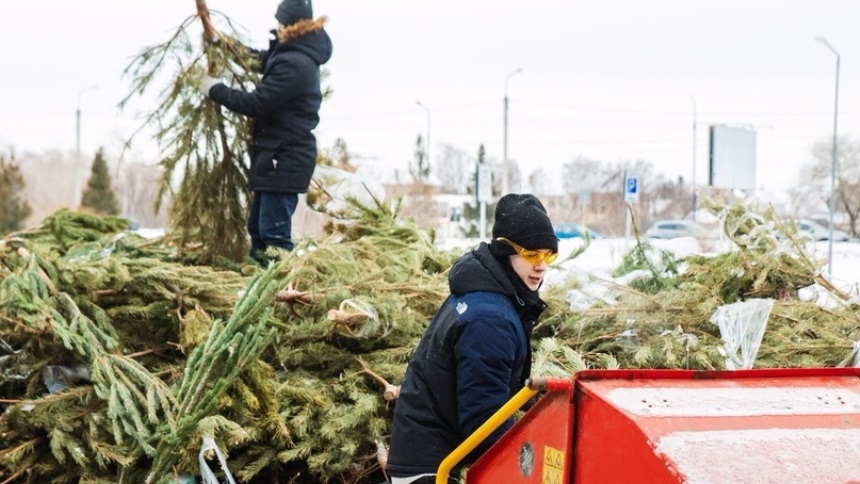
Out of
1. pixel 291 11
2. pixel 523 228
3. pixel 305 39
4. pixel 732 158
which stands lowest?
pixel 523 228

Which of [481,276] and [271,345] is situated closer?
[481,276]

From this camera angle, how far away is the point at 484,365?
261cm

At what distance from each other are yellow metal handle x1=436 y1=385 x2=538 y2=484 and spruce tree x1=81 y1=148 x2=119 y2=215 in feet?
115

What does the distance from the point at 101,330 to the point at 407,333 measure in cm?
134

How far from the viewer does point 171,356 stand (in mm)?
4289

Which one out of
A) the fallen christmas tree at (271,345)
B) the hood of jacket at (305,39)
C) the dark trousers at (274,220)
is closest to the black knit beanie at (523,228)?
the fallen christmas tree at (271,345)

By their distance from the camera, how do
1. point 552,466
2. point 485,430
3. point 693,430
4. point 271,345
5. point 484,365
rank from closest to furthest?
point 693,430, point 552,466, point 485,430, point 484,365, point 271,345

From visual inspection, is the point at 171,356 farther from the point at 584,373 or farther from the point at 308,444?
the point at 584,373

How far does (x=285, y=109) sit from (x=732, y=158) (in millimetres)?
10286

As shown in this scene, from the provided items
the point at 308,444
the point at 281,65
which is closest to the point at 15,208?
the point at 281,65

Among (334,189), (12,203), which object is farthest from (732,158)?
(12,203)

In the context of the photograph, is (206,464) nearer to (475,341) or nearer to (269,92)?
(475,341)

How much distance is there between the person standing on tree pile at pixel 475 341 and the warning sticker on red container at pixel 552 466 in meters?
0.37

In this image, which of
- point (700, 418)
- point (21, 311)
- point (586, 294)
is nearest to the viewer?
point (700, 418)
